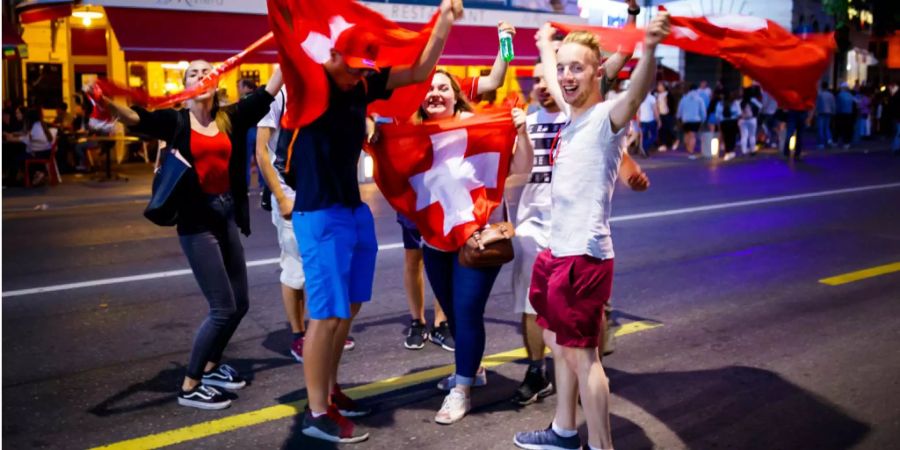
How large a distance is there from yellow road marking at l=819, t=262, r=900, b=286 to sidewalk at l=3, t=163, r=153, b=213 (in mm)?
10665

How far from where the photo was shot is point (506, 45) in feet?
14.1

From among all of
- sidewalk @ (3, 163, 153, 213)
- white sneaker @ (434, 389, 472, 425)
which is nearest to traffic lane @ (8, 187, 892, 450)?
white sneaker @ (434, 389, 472, 425)

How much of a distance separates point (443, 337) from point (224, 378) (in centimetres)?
152

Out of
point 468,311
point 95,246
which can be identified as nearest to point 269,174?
point 468,311

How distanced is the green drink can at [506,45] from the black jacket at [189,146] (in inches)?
52.8

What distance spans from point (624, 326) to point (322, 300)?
2.91 m

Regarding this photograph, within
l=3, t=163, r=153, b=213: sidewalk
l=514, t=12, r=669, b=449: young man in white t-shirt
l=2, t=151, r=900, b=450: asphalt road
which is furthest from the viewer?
l=3, t=163, r=153, b=213: sidewalk

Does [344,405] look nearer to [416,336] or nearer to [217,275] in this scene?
[217,275]

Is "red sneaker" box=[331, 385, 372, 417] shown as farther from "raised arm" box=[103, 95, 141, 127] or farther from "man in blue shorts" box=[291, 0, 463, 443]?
"raised arm" box=[103, 95, 141, 127]

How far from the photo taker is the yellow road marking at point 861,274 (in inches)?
299

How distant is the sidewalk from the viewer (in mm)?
13477

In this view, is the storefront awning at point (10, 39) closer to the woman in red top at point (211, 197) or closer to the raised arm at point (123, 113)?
the woman in red top at point (211, 197)

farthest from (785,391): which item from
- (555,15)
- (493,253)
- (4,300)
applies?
(555,15)

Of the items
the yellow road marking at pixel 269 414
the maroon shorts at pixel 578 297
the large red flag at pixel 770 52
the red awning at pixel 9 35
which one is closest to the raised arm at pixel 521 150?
the large red flag at pixel 770 52
